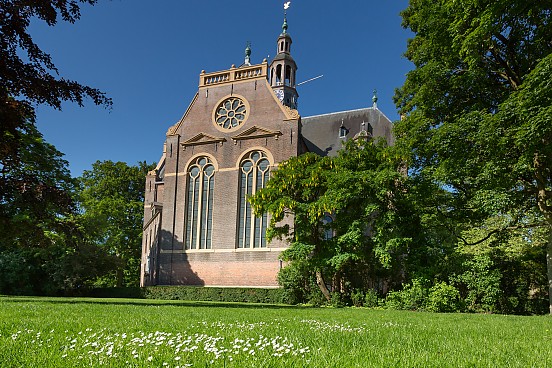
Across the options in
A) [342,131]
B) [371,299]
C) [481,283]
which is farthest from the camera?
[342,131]

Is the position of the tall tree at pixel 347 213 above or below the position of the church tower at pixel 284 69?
below

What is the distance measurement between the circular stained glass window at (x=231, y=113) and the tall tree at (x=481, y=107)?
52.8 feet

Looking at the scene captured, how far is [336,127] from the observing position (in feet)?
125

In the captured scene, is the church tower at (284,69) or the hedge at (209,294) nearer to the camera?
the hedge at (209,294)

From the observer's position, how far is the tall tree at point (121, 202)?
1754 inches

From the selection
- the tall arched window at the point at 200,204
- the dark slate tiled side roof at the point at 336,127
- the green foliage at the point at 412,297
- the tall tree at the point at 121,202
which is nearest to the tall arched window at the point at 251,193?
the tall arched window at the point at 200,204

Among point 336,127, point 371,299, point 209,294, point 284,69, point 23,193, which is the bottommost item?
point 209,294

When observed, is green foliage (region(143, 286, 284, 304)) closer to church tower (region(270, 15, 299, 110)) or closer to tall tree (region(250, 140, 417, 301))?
tall tree (region(250, 140, 417, 301))

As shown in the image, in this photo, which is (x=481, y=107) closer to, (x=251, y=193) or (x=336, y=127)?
(x=251, y=193)

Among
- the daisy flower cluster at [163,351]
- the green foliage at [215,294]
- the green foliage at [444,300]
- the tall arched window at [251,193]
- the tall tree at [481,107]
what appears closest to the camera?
the daisy flower cluster at [163,351]

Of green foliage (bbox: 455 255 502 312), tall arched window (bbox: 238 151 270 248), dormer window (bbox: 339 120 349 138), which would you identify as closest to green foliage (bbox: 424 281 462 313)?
green foliage (bbox: 455 255 502 312)

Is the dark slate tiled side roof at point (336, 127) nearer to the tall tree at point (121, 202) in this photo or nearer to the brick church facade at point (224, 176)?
the brick church facade at point (224, 176)

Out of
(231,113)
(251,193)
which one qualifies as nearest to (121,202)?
(231,113)

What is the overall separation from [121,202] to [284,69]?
24.2 m
